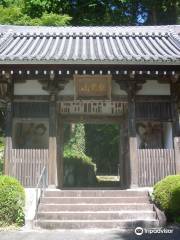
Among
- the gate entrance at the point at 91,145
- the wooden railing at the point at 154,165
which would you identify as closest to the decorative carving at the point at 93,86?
the gate entrance at the point at 91,145

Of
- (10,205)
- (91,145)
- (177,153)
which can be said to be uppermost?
(177,153)

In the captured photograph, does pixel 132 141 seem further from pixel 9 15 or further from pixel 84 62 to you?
pixel 9 15

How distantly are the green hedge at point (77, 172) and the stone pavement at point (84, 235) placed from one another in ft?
36.0

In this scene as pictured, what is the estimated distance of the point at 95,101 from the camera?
39.7 feet

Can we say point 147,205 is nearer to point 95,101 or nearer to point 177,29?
point 95,101

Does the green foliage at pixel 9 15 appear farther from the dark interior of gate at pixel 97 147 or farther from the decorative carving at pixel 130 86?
the decorative carving at pixel 130 86

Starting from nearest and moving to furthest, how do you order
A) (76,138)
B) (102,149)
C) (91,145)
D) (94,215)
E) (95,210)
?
(94,215)
(95,210)
(76,138)
(91,145)
(102,149)

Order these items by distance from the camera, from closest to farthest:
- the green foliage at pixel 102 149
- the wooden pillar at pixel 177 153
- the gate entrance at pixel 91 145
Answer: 1. the wooden pillar at pixel 177 153
2. the gate entrance at pixel 91 145
3. the green foliage at pixel 102 149

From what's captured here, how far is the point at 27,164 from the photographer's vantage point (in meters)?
11.7

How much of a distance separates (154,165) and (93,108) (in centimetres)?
329

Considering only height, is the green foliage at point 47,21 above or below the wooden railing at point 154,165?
above

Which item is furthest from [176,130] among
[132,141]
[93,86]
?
[93,86]

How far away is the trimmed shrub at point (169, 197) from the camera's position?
885 cm

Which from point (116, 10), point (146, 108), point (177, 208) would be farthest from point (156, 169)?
point (116, 10)
